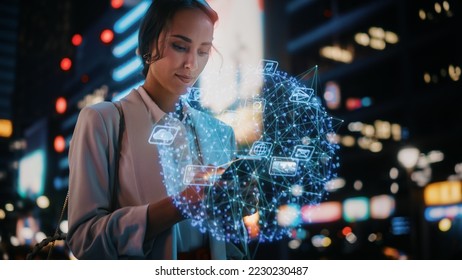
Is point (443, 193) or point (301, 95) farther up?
point (301, 95)

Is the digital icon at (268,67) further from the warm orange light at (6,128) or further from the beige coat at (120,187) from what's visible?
the warm orange light at (6,128)

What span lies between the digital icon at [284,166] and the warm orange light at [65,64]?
1221 millimetres

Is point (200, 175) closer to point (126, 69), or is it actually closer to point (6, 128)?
point (126, 69)

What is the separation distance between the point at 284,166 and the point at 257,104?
0.28 metres

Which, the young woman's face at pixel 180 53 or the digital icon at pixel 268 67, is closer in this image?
the young woman's face at pixel 180 53

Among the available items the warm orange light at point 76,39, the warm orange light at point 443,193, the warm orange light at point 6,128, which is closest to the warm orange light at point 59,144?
the warm orange light at point 6,128

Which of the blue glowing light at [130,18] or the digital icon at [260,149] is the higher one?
the blue glowing light at [130,18]

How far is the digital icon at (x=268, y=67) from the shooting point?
2.10 meters

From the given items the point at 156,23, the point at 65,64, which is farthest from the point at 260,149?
the point at 65,64

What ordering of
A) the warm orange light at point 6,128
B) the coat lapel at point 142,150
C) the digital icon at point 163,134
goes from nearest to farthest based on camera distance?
the coat lapel at point 142,150 → the digital icon at point 163,134 → the warm orange light at point 6,128

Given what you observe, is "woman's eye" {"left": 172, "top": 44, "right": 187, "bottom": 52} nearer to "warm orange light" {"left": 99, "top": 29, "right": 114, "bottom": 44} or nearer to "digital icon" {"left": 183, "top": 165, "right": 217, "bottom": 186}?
"digital icon" {"left": 183, "top": 165, "right": 217, "bottom": 186}

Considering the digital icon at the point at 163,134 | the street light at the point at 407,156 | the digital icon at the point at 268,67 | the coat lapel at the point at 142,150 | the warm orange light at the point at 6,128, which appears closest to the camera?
the coat lapel at the point at 142,150

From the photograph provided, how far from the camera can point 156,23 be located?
1816 mm
